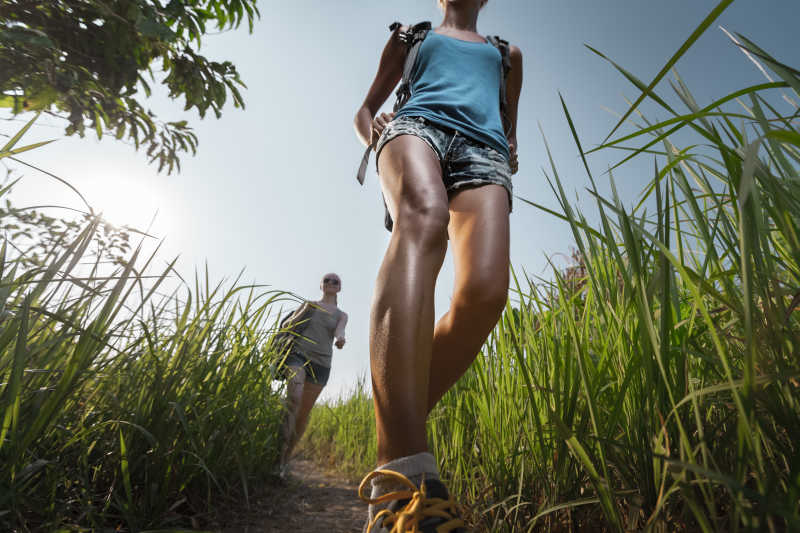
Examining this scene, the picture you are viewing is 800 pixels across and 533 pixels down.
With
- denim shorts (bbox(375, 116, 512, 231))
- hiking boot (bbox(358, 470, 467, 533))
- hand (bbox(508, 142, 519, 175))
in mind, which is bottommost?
hiking boot (bbox(358, 470, 467, 533))

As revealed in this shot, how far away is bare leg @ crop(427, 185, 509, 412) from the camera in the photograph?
93cm

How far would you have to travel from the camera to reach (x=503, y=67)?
1.52 metres

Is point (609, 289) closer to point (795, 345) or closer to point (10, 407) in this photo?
point (795, 345)

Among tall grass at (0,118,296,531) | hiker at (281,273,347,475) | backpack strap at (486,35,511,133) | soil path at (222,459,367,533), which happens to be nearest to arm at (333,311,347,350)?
hiker at (281,273,347,475)

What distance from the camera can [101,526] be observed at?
78cm

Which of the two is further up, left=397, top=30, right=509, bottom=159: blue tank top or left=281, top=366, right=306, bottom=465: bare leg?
left=397, top=30, right=509, bottom=159: blue tank top

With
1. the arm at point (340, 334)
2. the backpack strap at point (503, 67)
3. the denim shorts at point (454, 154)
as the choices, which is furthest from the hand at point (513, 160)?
the arm at point (340, 334)

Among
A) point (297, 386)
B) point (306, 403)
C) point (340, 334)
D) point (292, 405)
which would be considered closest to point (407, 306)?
point (292, 405)

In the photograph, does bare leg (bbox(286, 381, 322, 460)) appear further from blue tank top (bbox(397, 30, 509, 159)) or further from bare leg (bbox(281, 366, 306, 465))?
blue tank top (bbox(397, 30, 509, 159))

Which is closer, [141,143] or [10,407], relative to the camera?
[10,407]

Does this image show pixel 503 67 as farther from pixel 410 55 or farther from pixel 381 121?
pixel 381 121

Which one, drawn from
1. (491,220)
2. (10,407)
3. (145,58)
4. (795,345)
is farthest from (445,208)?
(145,58)

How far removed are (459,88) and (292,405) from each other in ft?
7.27

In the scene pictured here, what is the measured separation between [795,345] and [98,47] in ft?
15.3
